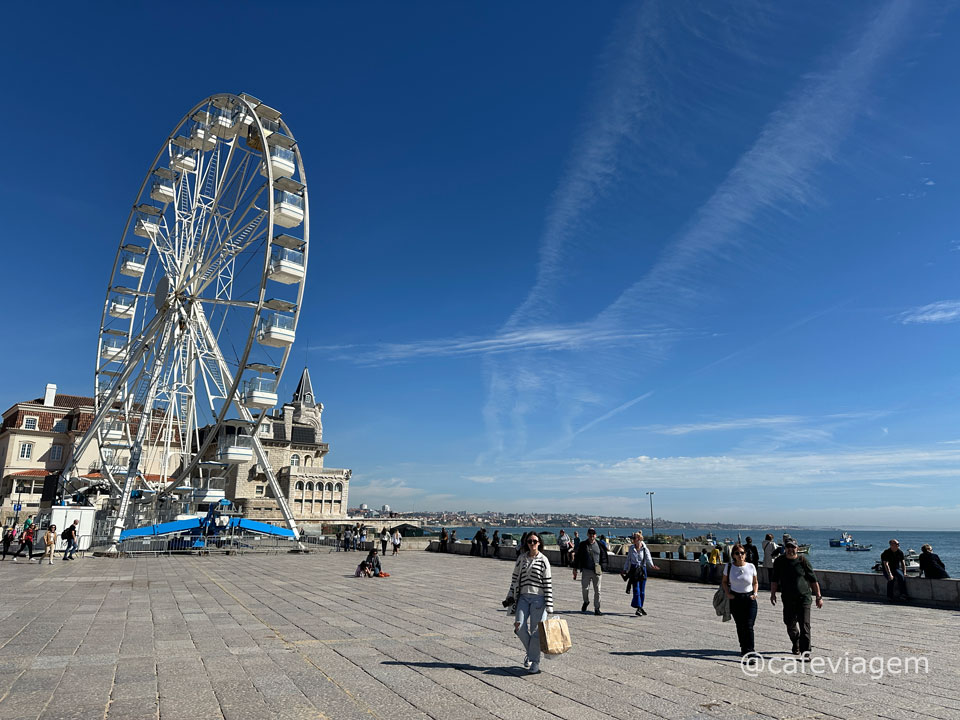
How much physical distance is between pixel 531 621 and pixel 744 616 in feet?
10.7

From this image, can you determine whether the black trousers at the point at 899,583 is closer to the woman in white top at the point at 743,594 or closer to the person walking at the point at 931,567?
the person walking at the point at 931,567

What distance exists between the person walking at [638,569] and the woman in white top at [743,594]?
13.1 feet

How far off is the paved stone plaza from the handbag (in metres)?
0.38

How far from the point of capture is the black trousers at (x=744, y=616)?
9.14 meters

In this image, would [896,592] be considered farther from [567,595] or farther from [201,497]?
[201,497]

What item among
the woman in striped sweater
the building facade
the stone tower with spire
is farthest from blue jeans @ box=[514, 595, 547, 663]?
the stone tower with spire

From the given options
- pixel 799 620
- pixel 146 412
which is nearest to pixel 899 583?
pixel 799 620

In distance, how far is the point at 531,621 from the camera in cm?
839

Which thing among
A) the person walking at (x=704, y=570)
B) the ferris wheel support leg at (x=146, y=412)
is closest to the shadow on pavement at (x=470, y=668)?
the person walking at (x=704, y=570)

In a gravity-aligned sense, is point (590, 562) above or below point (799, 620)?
above

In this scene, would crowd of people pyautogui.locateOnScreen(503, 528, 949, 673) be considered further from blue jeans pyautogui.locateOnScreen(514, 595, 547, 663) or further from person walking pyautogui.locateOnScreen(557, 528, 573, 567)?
person walking pyautogui.locateOnScreen(557, 528, 573, 567)

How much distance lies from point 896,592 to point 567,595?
8078 mm

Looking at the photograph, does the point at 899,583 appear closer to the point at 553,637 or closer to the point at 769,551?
the point at 769,551

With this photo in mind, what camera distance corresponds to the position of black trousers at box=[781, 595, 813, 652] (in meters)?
9.08
